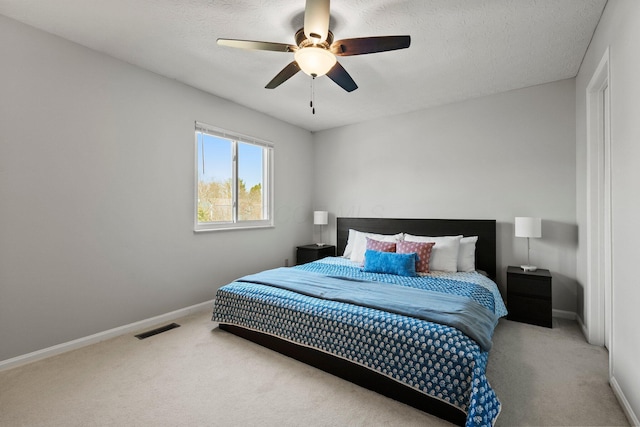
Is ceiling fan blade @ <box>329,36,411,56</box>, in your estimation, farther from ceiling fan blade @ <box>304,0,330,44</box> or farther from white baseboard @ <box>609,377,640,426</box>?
white baseboard @ <box>609,377,640,426</box>

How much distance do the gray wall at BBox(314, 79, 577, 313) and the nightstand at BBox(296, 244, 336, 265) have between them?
0.69m

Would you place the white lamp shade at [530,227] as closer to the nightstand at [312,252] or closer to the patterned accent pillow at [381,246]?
the patterned accent pillow at [381,246]

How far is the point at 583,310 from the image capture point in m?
2.89

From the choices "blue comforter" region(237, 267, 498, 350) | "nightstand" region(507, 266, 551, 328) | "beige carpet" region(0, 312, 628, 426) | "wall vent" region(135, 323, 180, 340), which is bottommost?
"beige carpet" region(0, 312, 628, 426)

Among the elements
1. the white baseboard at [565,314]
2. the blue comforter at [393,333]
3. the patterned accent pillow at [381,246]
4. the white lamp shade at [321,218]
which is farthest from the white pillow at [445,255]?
the white lamp shade at [321,218]

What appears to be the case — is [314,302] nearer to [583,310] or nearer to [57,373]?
[57,373]

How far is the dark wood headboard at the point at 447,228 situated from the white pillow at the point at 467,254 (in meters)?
0.14

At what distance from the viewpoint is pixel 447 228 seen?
12.7 feet

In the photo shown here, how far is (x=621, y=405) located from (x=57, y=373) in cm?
379

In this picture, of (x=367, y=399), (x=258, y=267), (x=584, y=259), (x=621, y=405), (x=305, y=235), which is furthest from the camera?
(x=305, y=235)

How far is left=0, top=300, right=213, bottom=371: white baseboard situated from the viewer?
226 cm

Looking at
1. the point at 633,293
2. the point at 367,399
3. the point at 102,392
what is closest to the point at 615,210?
the point at 633,293

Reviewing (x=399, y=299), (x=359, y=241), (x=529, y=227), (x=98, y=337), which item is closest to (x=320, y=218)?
(x=359, y=241)

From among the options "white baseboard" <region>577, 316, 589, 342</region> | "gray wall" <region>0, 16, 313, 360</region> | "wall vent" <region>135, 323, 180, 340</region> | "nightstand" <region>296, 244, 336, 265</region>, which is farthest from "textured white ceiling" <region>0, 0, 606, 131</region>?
"wall vent" <region>135, 323, 180, 340</region>
